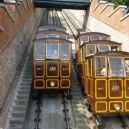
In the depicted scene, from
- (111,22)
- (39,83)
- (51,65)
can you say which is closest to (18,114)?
(39,83)

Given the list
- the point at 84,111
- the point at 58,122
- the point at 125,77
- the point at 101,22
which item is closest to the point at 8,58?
the point at 58,122

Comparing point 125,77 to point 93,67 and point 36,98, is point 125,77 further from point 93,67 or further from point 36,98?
point 36,98

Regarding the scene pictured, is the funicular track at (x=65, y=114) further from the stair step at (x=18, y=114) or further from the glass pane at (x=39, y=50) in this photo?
the glass pane at (x=39, y=50)

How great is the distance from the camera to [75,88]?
9188mm

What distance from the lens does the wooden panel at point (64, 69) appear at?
25.1 feet

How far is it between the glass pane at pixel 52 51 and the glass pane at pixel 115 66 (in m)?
2.96

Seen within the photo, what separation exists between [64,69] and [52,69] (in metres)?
0.64

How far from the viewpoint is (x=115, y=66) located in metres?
5.86

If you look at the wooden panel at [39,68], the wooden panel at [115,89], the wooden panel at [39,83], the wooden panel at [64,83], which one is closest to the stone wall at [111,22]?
the wooden panel at [115,89]

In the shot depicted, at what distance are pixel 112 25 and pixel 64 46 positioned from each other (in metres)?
6.19

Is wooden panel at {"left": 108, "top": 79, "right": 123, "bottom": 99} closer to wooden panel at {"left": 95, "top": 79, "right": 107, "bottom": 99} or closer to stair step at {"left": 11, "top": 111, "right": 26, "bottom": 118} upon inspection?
wooden panel at {"left": 95, "top": 79, "right": 107, "bottom": 99}

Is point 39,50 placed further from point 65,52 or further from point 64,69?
point 64,69

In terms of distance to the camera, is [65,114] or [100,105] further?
[65,114]

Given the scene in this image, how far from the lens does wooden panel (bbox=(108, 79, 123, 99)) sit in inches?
227
